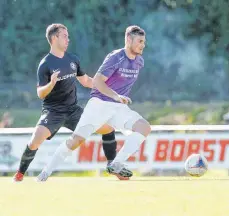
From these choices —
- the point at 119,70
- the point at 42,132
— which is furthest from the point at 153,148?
the point at 119,70

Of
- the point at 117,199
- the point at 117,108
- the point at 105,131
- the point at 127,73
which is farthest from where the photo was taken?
the point at 105,131

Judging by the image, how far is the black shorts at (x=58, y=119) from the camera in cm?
1166

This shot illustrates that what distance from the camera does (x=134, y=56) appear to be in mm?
11266

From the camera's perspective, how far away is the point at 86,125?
444 inches

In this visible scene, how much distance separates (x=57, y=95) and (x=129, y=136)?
110 centimetres

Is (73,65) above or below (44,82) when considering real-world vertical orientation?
above

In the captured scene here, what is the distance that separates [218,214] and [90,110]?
4.52 m

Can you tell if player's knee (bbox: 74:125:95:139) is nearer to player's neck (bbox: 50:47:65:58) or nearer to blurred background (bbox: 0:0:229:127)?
player's neck (bbox: 50:47:65:58)

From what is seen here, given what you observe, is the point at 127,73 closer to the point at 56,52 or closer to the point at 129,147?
the point at 129,147

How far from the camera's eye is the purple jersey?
11094mm

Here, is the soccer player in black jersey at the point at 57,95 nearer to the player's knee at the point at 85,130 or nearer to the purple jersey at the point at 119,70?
the player's knee at the point at 85,130

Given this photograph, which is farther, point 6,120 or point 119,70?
point 6,120

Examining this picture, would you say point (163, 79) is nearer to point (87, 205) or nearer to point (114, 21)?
point (114, 21)

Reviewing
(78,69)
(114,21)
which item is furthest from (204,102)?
(78,69)
